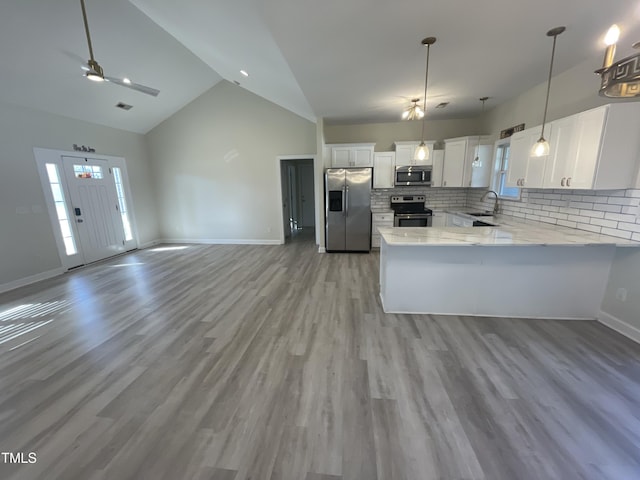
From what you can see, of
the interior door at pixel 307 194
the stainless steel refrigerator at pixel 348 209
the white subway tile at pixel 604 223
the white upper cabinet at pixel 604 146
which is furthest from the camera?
the interior door at pixel 307 194

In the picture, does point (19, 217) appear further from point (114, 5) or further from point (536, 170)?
point (536, 170)

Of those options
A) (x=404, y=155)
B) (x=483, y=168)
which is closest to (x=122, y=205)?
(x=404, y=155)

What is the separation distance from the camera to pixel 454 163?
5.10 metres

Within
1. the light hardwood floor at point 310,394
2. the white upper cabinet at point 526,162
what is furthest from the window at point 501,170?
the light hardwood floor at point 310,394

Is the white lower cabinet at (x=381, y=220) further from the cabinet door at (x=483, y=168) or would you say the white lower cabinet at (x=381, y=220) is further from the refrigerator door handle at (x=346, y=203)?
the cabinet door at (x=483, y=168)

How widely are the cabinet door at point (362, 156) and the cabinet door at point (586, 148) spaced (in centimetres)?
328

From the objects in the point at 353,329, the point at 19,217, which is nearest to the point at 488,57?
the point at 353,329

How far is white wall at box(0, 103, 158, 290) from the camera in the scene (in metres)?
3.86

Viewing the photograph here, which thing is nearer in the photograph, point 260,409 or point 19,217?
point 260,409

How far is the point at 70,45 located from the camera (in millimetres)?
3463

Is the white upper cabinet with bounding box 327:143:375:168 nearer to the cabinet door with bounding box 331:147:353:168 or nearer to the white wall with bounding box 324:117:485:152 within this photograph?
the cabinet door with bounding box 331:147:353:168

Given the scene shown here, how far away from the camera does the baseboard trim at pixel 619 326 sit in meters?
2.40

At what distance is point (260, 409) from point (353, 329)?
124 centimetres

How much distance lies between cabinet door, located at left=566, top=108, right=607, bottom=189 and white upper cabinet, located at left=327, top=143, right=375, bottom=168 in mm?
3297
